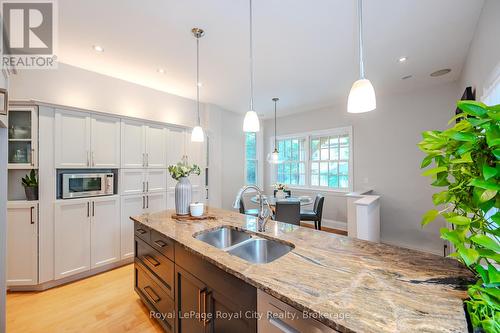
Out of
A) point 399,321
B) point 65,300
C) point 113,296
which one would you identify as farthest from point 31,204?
point 399,321

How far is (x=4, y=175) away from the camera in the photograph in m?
1.73

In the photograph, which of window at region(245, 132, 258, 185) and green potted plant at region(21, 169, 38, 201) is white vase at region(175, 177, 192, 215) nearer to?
green potted plant at region(21, 169, 38, 201)

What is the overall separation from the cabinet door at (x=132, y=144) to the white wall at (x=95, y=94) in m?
0.49

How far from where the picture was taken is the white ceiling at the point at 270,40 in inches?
73.9

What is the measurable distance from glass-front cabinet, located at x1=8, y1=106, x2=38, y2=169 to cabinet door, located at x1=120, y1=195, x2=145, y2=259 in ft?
3.63

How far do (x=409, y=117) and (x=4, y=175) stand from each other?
18.0ft

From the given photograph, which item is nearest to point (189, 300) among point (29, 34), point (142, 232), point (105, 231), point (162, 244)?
point (162, 244)

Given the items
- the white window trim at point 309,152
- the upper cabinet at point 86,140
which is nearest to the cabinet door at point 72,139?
the upper cabinet at point 86,140

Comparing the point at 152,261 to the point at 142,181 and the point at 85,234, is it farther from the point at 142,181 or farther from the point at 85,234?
the point at 142,181

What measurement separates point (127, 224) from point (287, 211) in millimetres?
2451

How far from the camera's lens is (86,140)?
2.77 m

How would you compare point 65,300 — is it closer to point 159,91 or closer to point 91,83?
point 91,83

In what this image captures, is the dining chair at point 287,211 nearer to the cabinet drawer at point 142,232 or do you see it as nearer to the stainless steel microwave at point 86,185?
the cabinet drawer at point 142,232

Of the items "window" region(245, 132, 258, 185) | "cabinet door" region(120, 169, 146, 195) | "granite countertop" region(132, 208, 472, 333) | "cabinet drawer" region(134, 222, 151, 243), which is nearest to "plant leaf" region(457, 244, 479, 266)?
"granite countertop" region(132, 208, 472, 333)
